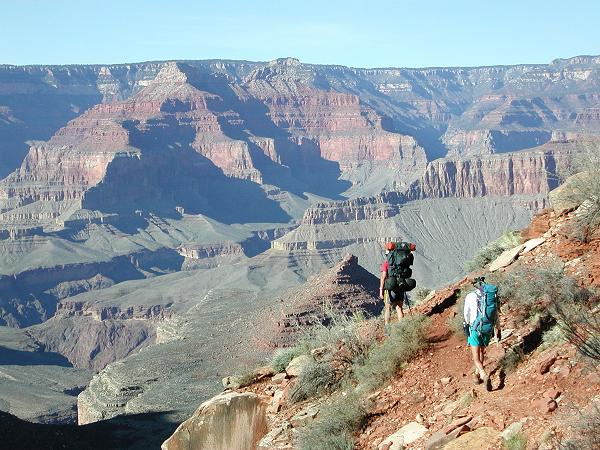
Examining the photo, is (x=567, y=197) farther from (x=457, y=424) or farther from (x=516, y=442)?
(x=516, y=442)

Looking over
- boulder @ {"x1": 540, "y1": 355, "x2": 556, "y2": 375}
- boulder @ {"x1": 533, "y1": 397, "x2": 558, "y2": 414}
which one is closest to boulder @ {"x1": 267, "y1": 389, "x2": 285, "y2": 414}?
boulder @ {"x1": 540, "y1": 355, "x2": 556, "y2": 375}

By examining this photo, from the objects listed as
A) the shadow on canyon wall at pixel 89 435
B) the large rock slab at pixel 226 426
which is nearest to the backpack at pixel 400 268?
the large rock slab at pixel 226 426

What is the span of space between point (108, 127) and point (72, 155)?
38.8 ft

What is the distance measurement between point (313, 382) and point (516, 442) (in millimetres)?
5266

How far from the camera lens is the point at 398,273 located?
17.7 meters

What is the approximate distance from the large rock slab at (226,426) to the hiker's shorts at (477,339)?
3.75m

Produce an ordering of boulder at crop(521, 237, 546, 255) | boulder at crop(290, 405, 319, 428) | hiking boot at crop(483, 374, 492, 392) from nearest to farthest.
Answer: hiking boot at crop(483, 374, 492, 392)
boulder at crop(290, 405, 319, 428)
boulder at crop(521, 237, 546, 255)

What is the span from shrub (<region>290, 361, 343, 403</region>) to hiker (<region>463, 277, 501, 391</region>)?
2.71 m

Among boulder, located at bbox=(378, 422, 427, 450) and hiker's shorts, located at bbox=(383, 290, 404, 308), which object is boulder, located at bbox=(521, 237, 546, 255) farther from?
boulder, located at bbox=(378, 422, 427, 450)

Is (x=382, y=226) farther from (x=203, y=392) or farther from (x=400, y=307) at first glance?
(x=400, y=307)

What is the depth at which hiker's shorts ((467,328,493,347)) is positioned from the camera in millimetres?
14133

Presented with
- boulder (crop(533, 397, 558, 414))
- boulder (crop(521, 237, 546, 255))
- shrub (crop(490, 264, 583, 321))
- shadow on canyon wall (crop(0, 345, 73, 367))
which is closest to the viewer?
boulder (crop(533, 397, 558, 414))

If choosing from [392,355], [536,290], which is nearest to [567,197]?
[536,290]

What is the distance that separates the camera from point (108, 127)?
194875 mm
